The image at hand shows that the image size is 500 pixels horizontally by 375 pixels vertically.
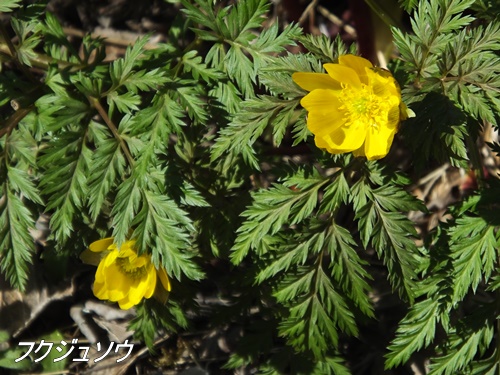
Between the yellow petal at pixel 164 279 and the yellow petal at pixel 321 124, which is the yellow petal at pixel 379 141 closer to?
the yellow petal at pixel 321 124

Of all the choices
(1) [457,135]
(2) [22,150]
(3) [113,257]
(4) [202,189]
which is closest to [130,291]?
(3) [113,257]

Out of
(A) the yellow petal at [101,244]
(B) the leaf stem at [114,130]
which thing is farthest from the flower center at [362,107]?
(A) the yellow petal at [101,244]

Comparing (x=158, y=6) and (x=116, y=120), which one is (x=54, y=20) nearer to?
(x=116, y=120)

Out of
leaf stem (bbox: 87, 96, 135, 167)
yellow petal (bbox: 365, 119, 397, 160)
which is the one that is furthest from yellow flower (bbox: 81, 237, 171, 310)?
yellow petal (bbox: 365, 119, 397, 160)

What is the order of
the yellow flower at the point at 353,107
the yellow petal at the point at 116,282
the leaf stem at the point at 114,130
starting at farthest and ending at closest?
the yellow petal at the point at 116,282, the leaf stem at the point at 114,130, the yellow flower at the point at 353,107

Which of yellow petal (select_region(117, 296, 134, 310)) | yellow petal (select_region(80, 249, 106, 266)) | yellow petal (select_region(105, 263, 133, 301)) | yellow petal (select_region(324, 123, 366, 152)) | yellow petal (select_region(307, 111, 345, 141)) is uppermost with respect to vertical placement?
yellow petal (select_region(307, 111, 345, 141))

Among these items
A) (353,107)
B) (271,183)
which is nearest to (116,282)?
(271,183)

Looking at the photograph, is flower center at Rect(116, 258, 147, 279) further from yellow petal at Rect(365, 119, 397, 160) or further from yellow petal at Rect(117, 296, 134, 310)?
yellow petal at Rect(365, 119, 397, 160)
